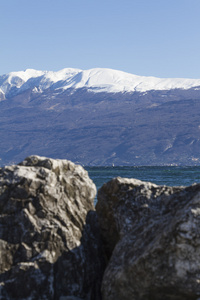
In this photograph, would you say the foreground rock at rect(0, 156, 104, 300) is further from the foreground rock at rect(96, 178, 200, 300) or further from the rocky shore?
the foreground rock at rect(96, 178, 200, 300)

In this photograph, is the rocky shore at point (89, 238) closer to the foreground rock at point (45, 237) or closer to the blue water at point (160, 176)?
the foreground rock at point (45, 237)

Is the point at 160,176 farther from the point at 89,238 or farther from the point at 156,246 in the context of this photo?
the point at 156,246

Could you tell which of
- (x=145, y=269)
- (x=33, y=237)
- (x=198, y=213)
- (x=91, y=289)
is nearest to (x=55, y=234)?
(x=33, y=237)

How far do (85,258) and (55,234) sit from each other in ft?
1.75

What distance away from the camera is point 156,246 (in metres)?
5.86

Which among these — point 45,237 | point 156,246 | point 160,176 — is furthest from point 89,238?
point 160,176

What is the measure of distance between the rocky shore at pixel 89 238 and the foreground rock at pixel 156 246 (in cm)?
1

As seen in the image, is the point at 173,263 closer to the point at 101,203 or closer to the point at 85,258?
the point at 85,258

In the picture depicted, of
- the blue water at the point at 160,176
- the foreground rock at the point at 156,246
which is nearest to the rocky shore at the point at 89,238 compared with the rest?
the foreground rock at the point at 156,246

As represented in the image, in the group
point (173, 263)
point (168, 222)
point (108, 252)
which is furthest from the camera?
point (108, 252)

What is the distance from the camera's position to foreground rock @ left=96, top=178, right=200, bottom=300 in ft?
18.5

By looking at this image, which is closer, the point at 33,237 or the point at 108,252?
the point at 33,237

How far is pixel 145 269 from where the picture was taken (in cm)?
587

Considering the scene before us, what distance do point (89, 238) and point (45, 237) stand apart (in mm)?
772
